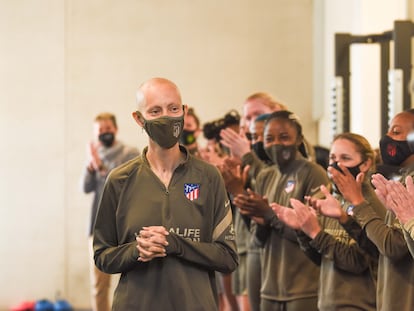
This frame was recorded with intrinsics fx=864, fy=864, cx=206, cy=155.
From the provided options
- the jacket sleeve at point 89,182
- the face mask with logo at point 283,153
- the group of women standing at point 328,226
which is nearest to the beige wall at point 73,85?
the jacket sleeve at point 89,182

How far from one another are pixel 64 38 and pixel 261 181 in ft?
14.1

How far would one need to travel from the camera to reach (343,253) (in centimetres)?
385

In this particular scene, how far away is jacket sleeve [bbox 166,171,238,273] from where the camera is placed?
301cm

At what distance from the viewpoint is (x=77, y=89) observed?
8586mm

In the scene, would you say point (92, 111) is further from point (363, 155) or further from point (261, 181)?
point (363, 155)

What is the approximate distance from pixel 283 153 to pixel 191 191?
1.54 metres

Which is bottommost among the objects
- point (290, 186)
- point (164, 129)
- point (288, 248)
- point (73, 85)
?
point (288, 248)

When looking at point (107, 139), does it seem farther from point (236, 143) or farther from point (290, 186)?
point (290, 186)

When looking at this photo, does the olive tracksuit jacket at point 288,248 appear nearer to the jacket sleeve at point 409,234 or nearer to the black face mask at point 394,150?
the black face mask at point 394,150

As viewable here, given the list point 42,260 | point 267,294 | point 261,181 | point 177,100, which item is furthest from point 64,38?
point 177,100

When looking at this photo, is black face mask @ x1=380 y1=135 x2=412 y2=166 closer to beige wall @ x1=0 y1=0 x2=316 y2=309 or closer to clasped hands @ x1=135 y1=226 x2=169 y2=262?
clasped hands @ x1=135 y1=226 x2=169 y2=262

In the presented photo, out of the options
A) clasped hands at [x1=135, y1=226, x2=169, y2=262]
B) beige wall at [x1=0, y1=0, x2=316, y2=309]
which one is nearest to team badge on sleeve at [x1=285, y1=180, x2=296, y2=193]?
clasped hands at [x1=135, y1=226, x2=169, y2=262]

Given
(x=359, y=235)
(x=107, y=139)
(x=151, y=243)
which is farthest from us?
(x=107, y=139)

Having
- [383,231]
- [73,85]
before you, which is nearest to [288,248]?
[383,231]
